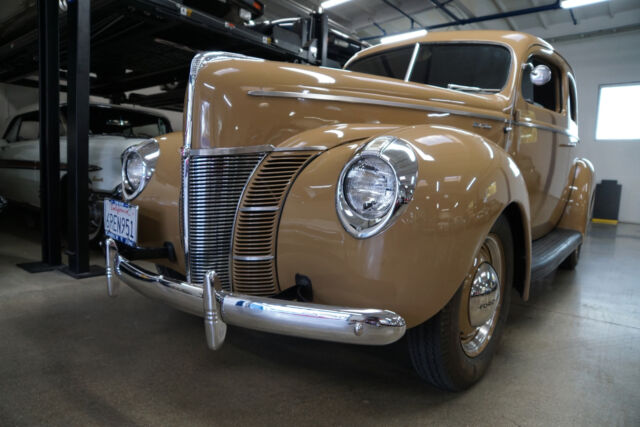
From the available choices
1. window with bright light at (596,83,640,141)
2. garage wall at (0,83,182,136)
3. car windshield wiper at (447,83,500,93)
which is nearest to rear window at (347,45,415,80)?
car windshield wiper at (447,83,500,93)

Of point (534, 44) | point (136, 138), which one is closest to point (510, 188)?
point (534, 44)

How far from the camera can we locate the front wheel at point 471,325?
1.41 metres

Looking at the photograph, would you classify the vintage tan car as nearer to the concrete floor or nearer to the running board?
the running board

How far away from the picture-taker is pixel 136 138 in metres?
4.13

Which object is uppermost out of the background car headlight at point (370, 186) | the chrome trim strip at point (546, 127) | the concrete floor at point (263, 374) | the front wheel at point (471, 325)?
the chrome trim strip at point (546, 127)

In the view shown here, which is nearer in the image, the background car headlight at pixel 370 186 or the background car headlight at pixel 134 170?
the background car headlight at pixel 370 186

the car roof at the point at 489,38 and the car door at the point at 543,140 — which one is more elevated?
the car roof at the point at 489,38

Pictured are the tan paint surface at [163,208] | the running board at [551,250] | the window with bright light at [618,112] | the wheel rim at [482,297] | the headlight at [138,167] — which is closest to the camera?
the wheel rim at [482,297]


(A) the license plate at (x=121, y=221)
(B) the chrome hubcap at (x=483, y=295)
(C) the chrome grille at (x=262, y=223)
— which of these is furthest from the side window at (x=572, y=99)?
(A) the license plate at (x=121, y=221)

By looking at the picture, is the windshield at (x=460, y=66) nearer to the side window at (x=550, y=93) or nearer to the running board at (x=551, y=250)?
the side window at (x=550, y=93)

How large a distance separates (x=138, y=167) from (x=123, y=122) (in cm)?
288

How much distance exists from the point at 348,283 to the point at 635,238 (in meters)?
7.04

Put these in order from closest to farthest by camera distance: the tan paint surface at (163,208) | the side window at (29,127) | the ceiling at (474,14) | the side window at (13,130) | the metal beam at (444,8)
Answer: the tan paint surface at (163,208) → the side window at (29,127) → the side window at (13,130) → the metal beam at (444,8) → the ceiling at (474,14)

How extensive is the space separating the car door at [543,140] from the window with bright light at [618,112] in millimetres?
7478
